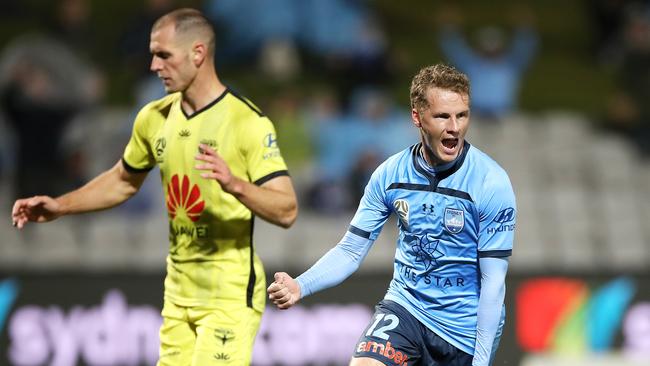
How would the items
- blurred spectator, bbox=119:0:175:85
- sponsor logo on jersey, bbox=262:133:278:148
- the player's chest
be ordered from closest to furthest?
the player's chest < sponsor logo on jersey, bbox=262:133:278:148 < blurred spectator, bbox=119:0:175:85

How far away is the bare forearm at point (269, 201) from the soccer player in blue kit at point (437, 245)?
0.29 metres

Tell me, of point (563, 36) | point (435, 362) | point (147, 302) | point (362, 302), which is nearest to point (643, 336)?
point (362, 302)

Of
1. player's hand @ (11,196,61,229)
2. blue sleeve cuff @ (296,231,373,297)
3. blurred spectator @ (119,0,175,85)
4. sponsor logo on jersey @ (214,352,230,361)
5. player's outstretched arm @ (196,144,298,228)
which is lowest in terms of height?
sponsor logo on jersey @ (214,352,230,361)

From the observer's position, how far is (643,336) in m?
10.3

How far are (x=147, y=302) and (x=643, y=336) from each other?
4.39m

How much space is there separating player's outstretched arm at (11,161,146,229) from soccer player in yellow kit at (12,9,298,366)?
0.04 ft

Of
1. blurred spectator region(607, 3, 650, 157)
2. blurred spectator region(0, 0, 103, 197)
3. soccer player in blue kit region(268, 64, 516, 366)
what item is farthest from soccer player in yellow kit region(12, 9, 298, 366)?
blurred spectator region(607, 3, 650, 157)

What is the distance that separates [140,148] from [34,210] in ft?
2.10

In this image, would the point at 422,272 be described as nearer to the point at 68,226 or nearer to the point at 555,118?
the point at 68,226

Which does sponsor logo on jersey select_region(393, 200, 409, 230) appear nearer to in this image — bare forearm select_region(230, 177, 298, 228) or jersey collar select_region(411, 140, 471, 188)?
jersey collar select_region(411, 140, 471, 188)

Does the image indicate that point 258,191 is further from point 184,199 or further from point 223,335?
point 223,335

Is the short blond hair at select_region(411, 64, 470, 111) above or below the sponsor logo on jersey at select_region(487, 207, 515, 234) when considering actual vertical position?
above

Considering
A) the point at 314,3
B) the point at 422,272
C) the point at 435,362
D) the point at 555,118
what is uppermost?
the point at 314,3

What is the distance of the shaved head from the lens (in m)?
5.79
